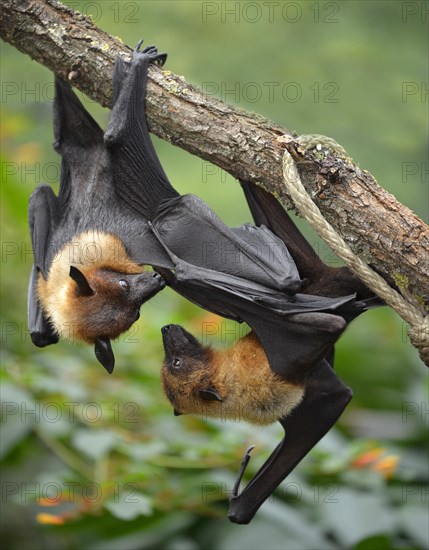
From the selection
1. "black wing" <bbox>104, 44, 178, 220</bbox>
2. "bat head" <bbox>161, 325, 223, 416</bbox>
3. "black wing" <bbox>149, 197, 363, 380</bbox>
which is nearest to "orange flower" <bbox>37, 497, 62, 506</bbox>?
"bat head" <bbox>161, 325, 223, 416</bbox>

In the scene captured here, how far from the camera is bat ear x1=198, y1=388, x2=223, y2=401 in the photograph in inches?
136

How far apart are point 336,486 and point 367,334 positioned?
2865mm

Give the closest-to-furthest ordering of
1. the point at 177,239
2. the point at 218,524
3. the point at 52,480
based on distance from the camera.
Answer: the point at 177,239
the point at 52,480
the point at 218,524

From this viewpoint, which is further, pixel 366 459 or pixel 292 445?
pixel 366 459

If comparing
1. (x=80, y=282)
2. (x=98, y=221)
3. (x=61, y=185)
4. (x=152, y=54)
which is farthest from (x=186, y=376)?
(x=152, y=54)

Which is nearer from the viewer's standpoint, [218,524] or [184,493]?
[184,493]

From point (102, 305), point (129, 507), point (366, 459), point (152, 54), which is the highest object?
point (152, 54)

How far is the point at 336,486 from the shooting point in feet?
14.3

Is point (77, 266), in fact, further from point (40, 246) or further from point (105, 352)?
point (105, 352)

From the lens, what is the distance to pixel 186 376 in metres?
3.53

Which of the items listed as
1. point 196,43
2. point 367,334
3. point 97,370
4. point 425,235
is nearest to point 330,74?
point 196,43

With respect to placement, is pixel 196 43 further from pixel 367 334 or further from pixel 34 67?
pixel 367 334

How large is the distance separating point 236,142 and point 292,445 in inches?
55.9

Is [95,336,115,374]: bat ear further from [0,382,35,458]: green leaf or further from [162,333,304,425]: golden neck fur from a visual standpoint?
[0,382,35,458]: green leaf
